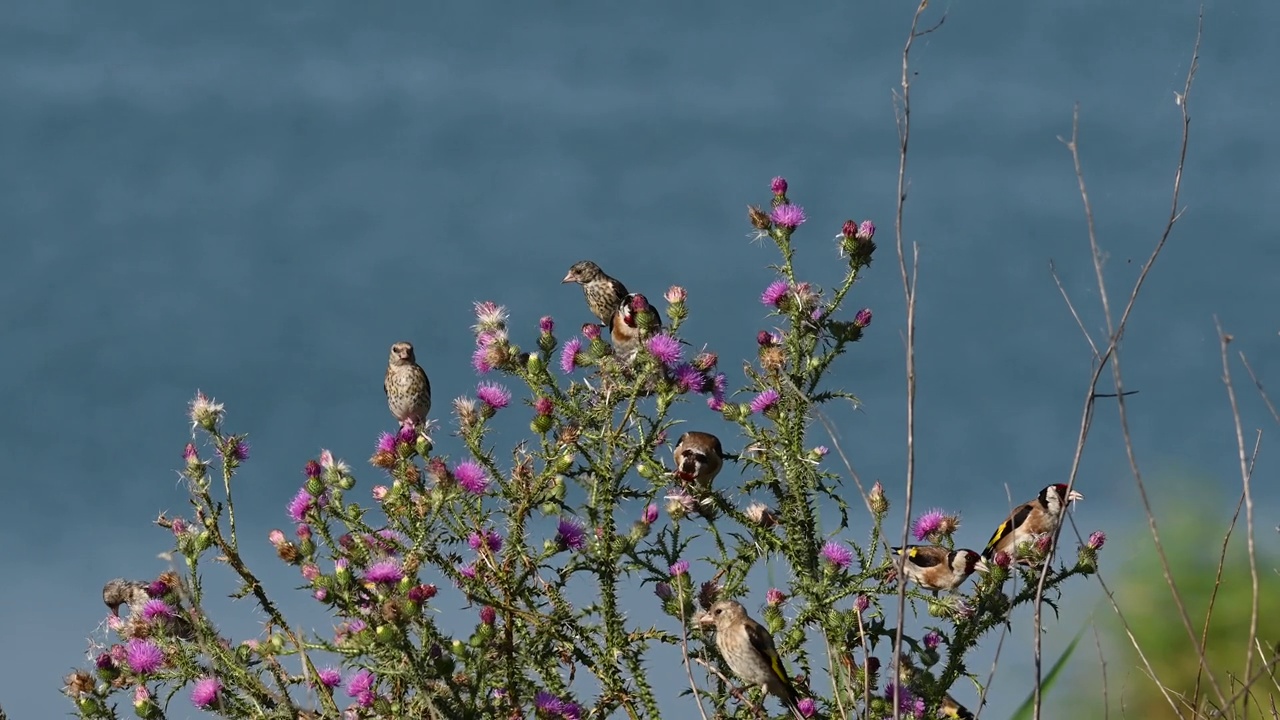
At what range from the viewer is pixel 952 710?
20.1 feet

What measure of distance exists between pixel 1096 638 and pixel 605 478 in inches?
71.7

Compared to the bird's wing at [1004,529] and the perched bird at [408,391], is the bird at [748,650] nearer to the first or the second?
the bird's wing at [1004,529]

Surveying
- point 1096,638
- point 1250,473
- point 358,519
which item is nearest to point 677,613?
point 358,519

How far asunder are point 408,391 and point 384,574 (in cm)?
306

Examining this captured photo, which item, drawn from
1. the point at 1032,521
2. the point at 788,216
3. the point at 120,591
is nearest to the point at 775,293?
the point at 788,216

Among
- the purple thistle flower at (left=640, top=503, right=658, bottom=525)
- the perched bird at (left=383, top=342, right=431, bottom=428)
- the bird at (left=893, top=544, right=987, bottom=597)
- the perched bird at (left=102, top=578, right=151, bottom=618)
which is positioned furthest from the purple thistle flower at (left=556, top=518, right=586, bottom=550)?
the perched bird at (left=102, top=578, right=151, bottom=618)

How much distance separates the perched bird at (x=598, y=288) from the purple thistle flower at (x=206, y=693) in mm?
3015

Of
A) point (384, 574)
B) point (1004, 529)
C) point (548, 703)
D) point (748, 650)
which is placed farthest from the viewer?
point (1004, 529)

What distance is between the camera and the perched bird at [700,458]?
559 cm

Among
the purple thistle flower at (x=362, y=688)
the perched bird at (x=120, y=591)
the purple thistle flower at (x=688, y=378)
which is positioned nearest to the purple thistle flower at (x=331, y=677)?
the purple thistle flower at (x=362, y=688)

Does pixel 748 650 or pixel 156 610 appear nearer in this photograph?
pixel 748 650

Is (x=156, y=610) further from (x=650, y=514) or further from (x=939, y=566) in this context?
(x=939, y=566)

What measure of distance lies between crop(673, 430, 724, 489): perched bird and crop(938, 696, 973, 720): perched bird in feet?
4.68

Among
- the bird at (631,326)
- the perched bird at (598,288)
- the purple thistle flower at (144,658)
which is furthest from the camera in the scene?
the perched bird at (598,288)
